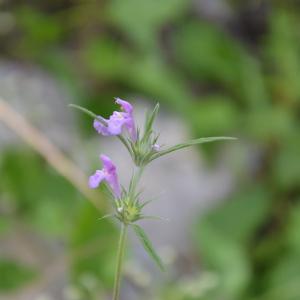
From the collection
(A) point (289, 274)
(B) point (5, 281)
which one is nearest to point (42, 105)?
(B) point (5, 281)

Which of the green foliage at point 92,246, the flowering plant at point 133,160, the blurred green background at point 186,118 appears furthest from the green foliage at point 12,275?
the flowering plant at point 133,160

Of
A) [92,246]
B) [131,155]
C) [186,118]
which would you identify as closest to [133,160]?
[131,155]

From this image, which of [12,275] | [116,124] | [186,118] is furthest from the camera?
[186,118]

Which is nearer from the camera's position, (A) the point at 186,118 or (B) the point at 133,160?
(B) the point at 133,160

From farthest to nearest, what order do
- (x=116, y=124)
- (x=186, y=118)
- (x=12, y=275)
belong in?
(x=186, y=118)
(x=12, y=275)
(x=116, y=124)

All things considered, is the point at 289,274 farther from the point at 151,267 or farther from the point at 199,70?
the point at 199,70

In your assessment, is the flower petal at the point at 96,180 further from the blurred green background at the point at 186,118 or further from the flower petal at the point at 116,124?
the blurred green background at the point at 186,118

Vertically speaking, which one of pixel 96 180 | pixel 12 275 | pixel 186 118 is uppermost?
pixel 186 118

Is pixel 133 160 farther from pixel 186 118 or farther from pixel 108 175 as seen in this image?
pixel 186 118
